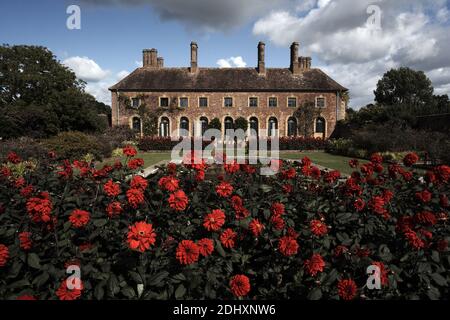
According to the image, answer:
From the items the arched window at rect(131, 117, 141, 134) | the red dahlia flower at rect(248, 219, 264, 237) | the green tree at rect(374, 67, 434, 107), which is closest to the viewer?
the red dahlia flower at rect(248, 219, 264, 237)

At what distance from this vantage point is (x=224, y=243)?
2139 mm

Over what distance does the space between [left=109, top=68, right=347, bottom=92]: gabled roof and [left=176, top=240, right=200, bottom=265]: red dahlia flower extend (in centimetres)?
2860

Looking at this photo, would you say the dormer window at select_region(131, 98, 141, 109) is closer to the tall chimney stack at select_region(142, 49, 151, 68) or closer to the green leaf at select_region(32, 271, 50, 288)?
the tall chimney stack at select_region(142, 49, 151, 68)

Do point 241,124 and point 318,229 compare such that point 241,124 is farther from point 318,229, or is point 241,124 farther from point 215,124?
point 318,229

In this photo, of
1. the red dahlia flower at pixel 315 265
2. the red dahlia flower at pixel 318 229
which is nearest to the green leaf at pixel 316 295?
the red dahlia flower at pixel 315 265

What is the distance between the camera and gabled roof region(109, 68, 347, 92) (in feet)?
96.8

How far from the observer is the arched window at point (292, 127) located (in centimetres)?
3025

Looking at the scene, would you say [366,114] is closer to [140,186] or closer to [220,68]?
[220,68]

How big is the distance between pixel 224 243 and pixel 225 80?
2922 cm

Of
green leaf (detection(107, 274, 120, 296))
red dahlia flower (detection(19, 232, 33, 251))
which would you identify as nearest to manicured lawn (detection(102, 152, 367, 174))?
green leaf (detection(107, 274, 120, 296))

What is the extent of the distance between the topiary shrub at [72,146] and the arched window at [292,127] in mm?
19048

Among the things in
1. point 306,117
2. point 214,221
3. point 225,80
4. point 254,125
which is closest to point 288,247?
point 214,221

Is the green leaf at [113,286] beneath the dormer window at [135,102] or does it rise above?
beneath

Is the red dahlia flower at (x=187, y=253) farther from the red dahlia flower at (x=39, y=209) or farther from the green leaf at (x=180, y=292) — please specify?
the red dahlia flower at (x=39, y=209)
